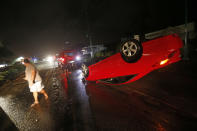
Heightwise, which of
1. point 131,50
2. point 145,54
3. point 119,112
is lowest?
point 119,112

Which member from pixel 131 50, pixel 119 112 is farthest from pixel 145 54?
pixel 119 112

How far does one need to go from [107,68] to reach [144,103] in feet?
5.22

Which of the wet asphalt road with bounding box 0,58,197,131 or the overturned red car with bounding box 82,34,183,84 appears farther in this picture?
the overturned red car with bounding box 82,34,183,84

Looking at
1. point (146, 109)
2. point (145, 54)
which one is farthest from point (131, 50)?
point (146, 109)

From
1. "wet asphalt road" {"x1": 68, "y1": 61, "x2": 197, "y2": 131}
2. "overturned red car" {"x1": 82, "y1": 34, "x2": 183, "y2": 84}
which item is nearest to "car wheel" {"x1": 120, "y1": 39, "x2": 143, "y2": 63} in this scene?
"overturned red car" {"x1": 82, "y1": 34, "x2": 183, "y2": 84}

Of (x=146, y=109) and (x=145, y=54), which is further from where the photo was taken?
(x=145, y=54)

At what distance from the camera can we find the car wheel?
2859 mm

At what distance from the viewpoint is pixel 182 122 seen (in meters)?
2.17

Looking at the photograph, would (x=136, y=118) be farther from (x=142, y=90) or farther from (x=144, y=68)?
(x=142, y=90)

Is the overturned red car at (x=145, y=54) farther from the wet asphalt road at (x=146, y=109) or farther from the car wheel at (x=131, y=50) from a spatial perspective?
the wet asphalt road at (x=146, y=109)

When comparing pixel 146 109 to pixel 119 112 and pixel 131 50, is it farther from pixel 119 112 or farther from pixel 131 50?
pixel 131 50

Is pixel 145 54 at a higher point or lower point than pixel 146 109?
higher

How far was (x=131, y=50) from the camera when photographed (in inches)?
116

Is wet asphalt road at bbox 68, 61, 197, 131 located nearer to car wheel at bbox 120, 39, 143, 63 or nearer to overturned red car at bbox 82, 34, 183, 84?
overturned red car at bbox 82, 34, 183, 84
